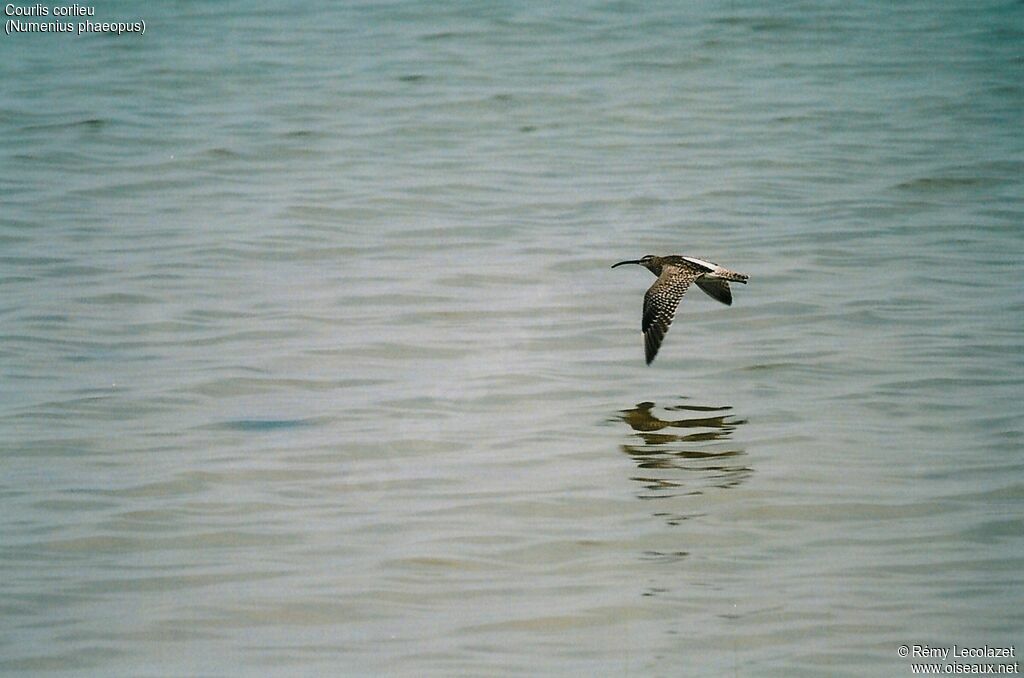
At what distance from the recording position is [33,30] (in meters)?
21.9

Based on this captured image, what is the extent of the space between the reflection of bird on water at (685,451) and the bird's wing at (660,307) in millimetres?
416

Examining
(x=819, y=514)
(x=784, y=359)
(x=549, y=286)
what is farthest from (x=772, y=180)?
(x=819, y=514)

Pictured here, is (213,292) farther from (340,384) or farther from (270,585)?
(270,585)

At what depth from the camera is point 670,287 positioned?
960cm

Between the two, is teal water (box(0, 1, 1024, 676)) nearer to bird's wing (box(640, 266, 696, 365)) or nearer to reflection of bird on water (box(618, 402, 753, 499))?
reflection of bird on water (box(618, 402, 753, 499))

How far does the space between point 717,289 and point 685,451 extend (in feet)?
8.12

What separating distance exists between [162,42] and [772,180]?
10.0m

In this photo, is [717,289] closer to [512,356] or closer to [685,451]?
[512,356]

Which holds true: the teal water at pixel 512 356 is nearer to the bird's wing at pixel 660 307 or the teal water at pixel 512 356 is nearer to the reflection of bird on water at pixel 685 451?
the reflection of bird on water at pixel 685 451

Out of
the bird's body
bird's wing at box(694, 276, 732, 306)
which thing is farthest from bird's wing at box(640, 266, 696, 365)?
bird's wing at box(694, 276, 732, 306)

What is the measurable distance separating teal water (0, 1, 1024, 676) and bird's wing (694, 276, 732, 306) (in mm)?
249

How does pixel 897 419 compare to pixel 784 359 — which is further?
pixel 784 359

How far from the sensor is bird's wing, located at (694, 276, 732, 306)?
33.9 ft

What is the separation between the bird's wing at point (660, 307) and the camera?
925 cm
